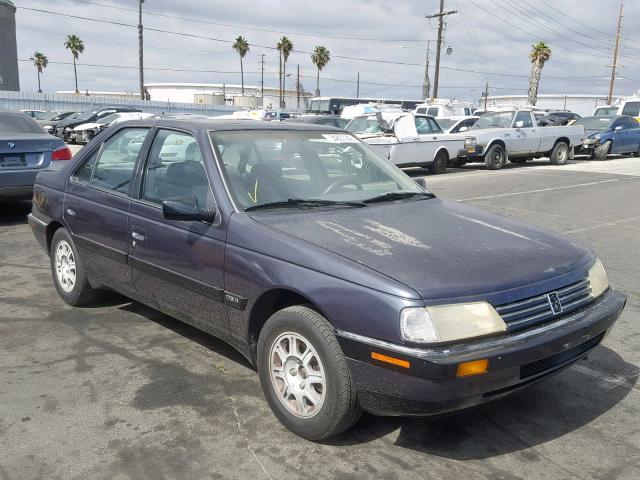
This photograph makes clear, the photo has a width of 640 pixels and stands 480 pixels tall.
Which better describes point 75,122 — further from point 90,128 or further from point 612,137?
point 612,137

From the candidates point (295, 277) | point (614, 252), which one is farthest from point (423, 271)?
point (614, 252)

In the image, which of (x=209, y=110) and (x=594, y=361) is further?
(x=209, y=110)

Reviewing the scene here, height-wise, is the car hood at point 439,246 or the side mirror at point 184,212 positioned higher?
the side mirror at point 184,212

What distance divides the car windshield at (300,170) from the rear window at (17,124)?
6.06 metres

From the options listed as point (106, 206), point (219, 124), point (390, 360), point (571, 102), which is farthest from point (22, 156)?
point (571, 102)

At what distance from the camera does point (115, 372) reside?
151 inches

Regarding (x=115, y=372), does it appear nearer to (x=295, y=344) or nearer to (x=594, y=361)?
(x=295, y=344)

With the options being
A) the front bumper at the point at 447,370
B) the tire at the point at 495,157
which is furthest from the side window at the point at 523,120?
the front bumper at the point at 447,370

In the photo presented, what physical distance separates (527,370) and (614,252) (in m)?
5.13

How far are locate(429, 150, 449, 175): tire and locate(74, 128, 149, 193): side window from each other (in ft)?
42.1

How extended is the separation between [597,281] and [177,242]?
93.8 inches

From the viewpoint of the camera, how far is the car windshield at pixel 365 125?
16031 mm

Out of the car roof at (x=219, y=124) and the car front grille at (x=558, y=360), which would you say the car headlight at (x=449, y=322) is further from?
the car roof at (x=219, y=124)

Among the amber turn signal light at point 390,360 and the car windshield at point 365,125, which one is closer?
the amber turn signal light at point 390,360
